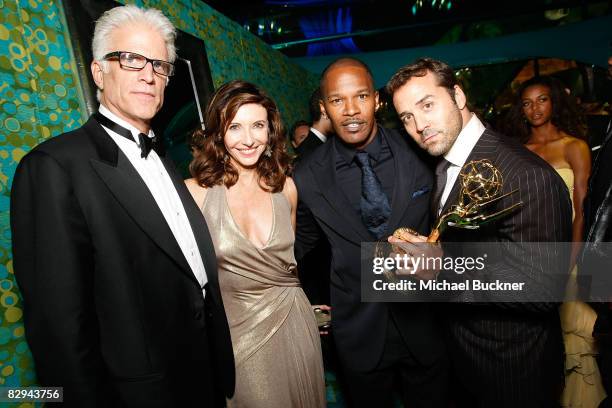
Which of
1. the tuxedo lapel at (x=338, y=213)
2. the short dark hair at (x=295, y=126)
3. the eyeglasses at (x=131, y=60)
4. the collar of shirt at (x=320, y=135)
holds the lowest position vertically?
the tuxedo lapel at (x=338, y=213)

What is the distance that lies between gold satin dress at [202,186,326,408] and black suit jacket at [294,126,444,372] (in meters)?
0.21

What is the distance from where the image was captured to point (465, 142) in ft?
5.88

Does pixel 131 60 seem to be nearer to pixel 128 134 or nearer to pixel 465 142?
pixel 128 134

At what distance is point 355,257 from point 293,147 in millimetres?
4586

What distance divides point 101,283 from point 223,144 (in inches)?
44.3

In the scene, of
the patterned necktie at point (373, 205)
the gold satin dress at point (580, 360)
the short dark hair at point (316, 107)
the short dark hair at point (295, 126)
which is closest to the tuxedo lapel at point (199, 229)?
the patterned necktie at point (373, 205)

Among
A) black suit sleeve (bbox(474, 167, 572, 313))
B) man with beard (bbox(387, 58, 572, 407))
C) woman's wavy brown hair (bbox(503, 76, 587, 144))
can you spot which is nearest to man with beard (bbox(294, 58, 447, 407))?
man with beard (bbox(387, 58, 572, 407))

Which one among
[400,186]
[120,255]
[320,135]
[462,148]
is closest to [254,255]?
[120,255]

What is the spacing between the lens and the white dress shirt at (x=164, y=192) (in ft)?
4.96

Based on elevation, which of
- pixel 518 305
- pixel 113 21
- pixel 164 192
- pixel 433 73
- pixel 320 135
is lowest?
pixel 518 305

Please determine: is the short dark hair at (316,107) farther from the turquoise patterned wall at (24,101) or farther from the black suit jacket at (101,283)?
the black suit jacket at (101,283)

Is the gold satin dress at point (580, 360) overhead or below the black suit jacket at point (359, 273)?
below

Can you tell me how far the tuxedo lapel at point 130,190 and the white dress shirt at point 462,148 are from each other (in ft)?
4.39

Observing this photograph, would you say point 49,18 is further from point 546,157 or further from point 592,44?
point 592,44
